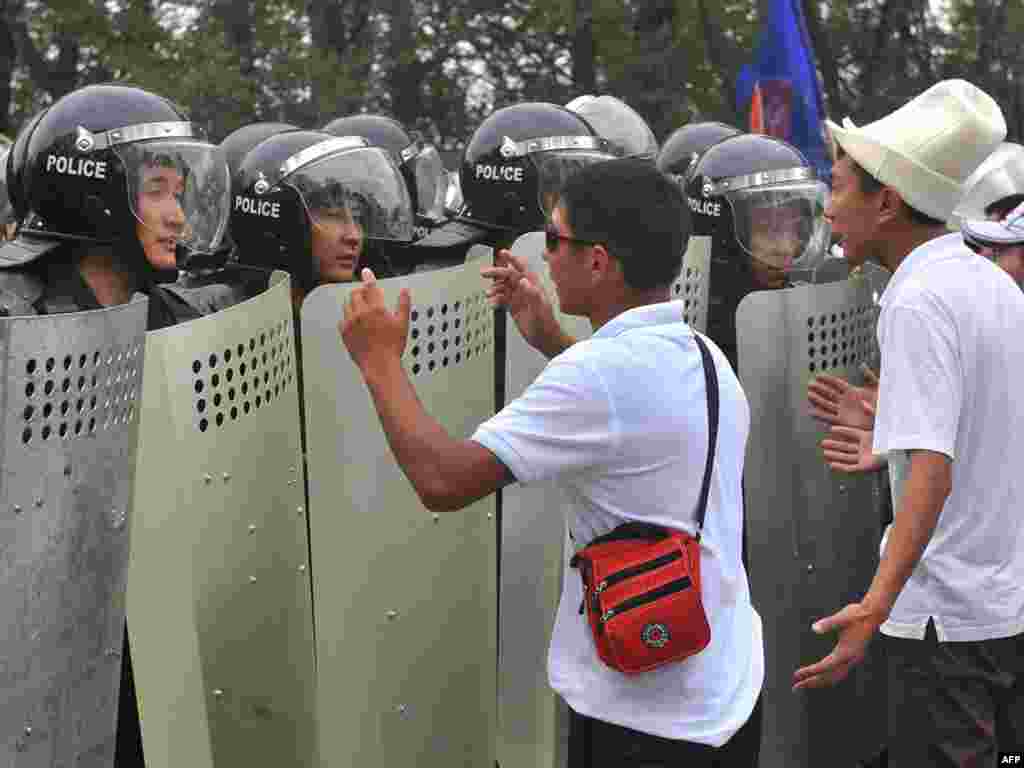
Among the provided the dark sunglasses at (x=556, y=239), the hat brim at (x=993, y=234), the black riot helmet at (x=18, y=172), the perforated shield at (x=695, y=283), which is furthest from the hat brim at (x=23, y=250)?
the hat brim at (x=993, y=234)

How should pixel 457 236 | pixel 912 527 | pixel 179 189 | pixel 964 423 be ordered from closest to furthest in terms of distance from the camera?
pixel 912 527
pixel 964 423
pixel 179 189
pixel 457 236

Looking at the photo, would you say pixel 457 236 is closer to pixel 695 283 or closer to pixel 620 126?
pixel 695 283

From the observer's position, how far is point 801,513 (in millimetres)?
4871

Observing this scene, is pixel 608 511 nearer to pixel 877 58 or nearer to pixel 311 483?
pixel 311 483

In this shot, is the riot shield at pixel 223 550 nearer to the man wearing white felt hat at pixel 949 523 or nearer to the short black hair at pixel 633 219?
the short black hair at pixel 633 219

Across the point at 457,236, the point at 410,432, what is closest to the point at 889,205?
the point at 410,432

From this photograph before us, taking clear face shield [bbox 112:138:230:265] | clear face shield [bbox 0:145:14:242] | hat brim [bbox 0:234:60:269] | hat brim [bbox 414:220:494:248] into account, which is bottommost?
clear face shield [bbox 0:145:14:242]

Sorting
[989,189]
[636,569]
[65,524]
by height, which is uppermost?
[989,189]

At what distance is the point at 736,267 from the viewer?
5.43 meters

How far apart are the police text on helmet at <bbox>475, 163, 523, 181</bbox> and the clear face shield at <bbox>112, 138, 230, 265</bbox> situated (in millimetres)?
1168

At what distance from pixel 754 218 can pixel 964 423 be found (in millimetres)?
1869

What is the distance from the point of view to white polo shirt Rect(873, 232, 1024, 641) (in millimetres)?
3576

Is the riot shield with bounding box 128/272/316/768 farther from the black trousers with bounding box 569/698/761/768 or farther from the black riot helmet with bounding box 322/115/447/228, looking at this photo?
the black riot helmet with bounding box 322/115/447/228

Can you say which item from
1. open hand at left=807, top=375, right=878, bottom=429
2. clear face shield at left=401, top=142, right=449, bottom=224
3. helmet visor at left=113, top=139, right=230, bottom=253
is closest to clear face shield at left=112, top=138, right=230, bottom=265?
helmet visor at left=113, top=139, right=230, bottom=253
